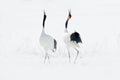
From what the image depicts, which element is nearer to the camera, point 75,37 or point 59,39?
point 75,37

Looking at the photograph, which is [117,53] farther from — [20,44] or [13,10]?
[13,10]

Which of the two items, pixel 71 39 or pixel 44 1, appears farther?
pixel 44 1

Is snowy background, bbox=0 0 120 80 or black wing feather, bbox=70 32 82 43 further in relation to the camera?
black wing feather, bbox=70 32 82 43

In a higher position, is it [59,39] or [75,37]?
[75,37]

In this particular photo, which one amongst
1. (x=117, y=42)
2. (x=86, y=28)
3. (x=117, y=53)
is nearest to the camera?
(x=117, y=53)

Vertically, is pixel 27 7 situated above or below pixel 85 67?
above

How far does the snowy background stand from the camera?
8.90 meters

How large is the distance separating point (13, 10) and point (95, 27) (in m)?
4.27

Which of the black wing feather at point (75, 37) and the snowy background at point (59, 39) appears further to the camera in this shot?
the black wing feather at point (75, 37)

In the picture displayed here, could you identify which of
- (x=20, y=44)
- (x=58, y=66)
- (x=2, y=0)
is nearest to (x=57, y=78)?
(x=58, y=66)

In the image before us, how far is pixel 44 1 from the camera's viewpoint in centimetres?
1878

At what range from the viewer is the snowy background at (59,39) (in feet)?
29.2

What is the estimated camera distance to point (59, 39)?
13.2 meters

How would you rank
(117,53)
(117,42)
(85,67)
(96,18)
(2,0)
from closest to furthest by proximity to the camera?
(85,67), (117,53), (117,42), (96,18), (2,0)
